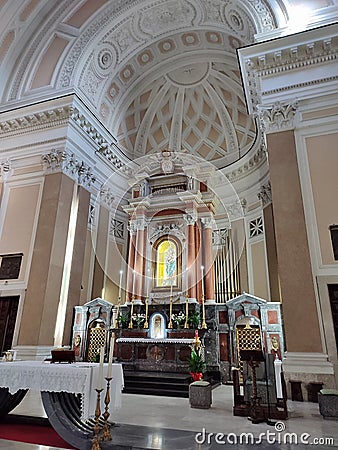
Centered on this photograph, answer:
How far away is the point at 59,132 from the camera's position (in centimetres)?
1055

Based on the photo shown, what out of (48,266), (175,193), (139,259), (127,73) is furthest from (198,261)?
(127,73)

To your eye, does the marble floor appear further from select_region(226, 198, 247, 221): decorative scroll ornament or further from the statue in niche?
the statue in niche

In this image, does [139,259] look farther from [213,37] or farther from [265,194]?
[213,37]

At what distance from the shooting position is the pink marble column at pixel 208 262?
10656mm

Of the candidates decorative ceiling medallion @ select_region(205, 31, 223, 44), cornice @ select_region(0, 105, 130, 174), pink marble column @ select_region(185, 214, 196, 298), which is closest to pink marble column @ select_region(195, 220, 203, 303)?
pink marble column @ select_region(185, 214, 196, 298)

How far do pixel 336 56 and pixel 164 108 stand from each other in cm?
940

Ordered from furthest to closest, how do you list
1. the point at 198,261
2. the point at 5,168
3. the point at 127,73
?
the point at 127,73, the point at 198,261, the point at 5,168

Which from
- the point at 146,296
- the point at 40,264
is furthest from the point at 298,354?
the point at 40,264

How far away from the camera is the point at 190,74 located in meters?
15.2

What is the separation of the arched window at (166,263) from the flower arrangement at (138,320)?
165 centimetres

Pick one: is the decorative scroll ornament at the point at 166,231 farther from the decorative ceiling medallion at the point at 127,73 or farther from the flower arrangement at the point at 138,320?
the decorative ceiling medallion at the point at 127,73

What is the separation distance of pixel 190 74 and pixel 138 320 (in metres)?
11.4

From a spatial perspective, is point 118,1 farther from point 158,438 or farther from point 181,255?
point 158,438

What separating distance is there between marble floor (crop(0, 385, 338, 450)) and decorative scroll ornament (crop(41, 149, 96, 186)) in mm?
6650
